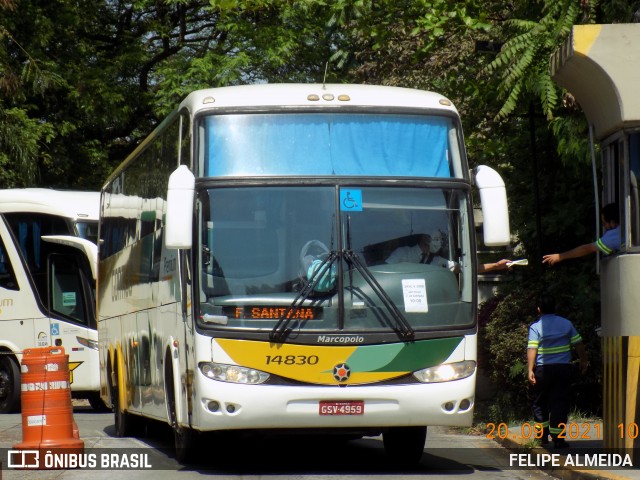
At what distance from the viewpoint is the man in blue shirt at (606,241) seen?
37.5 feet

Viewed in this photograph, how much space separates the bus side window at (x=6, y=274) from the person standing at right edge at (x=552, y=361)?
11.8 m

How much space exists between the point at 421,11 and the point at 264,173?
23.3ft

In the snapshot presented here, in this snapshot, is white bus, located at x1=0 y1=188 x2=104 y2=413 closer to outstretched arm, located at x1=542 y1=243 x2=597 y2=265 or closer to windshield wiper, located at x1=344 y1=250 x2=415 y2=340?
windshield wiper, located at x1=344 y1=250 x2=415 y2=340

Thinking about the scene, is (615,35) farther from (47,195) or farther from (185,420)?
(47,195)

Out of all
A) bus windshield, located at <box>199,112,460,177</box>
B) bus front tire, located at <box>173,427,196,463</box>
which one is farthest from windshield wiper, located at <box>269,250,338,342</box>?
bus front tire, located at <box>173,427,196,463</box>

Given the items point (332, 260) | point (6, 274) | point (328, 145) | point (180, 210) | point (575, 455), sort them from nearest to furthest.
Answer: point (180, 210) → point (332, 260) → point (328, 145) → point (575, 455) → point (6, 274)

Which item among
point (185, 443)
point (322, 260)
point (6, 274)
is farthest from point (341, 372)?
point (6, 274)

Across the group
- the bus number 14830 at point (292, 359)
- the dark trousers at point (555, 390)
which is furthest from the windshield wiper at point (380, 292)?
the dark trousers at point (555, 390)

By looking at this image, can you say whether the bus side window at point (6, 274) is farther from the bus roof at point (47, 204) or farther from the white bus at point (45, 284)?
the bus roof at point (47, 204)

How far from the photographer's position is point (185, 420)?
1162cm

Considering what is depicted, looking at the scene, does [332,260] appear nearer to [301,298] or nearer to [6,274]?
[301,298]

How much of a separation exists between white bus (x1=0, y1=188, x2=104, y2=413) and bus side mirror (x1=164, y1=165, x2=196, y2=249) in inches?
442

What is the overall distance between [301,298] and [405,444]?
7.53ft

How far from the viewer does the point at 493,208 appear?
1109 centimetres
